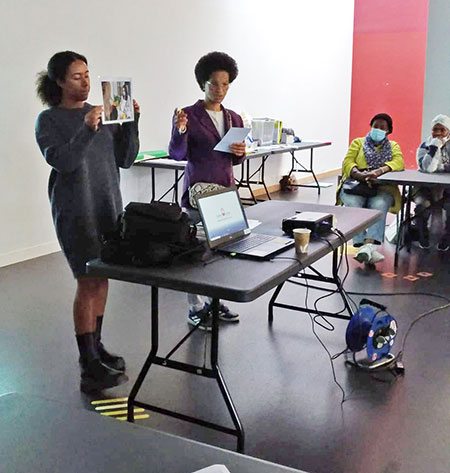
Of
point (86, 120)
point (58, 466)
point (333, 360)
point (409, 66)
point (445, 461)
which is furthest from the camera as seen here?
point (409, 66)

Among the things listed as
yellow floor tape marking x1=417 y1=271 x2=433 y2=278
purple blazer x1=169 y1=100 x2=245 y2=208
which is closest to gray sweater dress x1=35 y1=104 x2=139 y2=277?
purple blazer x1=169 y1=100 x2=245 y2=208

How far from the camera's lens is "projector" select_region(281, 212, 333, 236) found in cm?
262

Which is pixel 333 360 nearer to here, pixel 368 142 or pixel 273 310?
pixel 273 310

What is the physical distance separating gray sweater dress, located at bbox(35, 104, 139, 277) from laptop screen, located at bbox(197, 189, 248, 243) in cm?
52

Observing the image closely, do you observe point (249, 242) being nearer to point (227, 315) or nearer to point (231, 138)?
→ point (231, 138)

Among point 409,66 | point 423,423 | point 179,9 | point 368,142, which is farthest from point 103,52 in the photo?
point 409,66

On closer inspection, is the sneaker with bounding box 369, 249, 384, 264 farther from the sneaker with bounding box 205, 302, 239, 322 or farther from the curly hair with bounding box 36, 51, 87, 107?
the curly hair with bounding box 36, 51, 87, 107

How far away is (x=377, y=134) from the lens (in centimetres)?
491

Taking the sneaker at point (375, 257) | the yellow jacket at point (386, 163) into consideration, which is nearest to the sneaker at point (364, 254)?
the sneaker at point (375, 257)

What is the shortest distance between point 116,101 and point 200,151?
0.78m

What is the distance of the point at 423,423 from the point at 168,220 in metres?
1.29

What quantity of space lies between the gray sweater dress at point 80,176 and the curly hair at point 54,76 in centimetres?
6

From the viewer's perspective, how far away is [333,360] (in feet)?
10.1

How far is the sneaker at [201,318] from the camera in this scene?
3401mm
